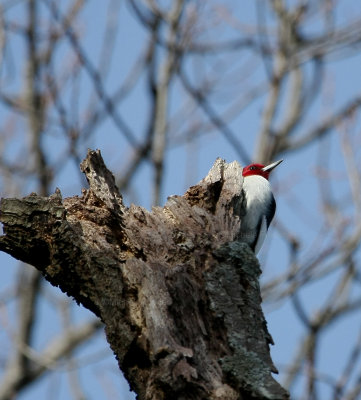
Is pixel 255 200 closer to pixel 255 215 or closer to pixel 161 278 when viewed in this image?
pixel 255 215

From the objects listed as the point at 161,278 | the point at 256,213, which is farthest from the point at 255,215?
the point at 161,278

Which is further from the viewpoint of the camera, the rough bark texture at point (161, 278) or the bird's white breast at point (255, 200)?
the bird's white breast at point (255, 200)

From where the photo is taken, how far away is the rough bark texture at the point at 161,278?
7.96 feet

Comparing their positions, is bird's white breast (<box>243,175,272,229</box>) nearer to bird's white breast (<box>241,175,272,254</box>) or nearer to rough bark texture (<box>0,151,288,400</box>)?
bird's white breast (<box>241,175,272,254</box>)

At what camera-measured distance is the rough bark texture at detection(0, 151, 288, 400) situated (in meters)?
2.43

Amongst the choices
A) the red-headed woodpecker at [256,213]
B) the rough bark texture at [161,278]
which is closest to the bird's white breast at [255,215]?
the red-headed woodpecker at [256,213]

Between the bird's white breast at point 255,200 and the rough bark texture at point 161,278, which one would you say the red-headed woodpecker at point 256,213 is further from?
the rough bark texture at point 161,278

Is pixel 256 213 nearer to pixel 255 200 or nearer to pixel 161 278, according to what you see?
pixel 255 200

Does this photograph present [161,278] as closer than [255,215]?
Yes

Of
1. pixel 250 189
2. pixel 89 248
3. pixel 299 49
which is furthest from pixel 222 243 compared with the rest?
pixel 299 49

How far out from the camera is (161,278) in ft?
9.17

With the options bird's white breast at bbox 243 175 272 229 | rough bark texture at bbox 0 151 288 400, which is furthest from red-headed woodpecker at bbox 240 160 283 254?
rough bark texture at bbox 0 151 288 400

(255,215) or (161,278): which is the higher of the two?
(255,215)

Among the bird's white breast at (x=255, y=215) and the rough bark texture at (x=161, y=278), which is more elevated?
the bird's white breast at (x=255, y=215)
